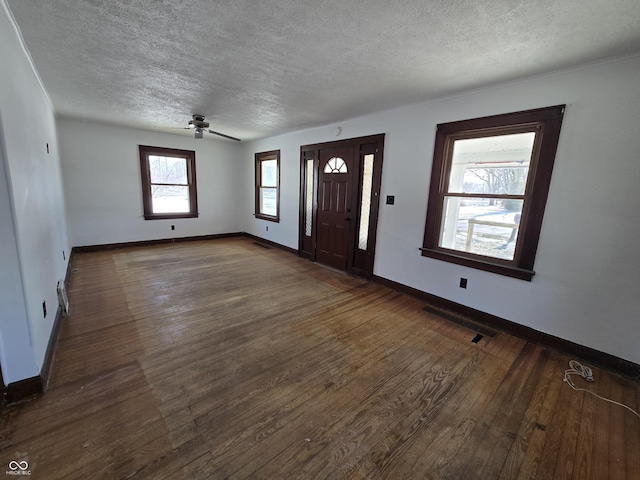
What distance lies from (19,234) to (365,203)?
3.65 m

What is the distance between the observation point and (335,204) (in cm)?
466

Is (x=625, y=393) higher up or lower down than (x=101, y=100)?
lower down

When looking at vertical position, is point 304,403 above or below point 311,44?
below

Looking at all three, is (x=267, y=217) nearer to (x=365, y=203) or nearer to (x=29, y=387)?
(x=365, y=203)

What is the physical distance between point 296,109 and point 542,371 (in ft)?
13.0

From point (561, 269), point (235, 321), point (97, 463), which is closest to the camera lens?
point (97, 463)

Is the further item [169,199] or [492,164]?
[169,199]

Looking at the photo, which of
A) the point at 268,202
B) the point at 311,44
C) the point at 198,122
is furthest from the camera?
the point at 268,202

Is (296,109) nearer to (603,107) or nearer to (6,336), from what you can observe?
(603,107)

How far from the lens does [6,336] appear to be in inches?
63.9

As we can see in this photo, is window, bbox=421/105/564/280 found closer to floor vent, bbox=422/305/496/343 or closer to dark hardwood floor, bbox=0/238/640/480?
floor vent, bbox=422/305/496/343

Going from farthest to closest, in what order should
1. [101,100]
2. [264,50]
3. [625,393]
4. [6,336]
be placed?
[101,100] < [264,50] < [625,393] < [6,336]

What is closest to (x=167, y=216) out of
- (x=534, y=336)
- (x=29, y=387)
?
(x=29, y=387)

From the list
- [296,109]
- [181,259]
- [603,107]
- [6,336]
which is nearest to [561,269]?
[603,107]
